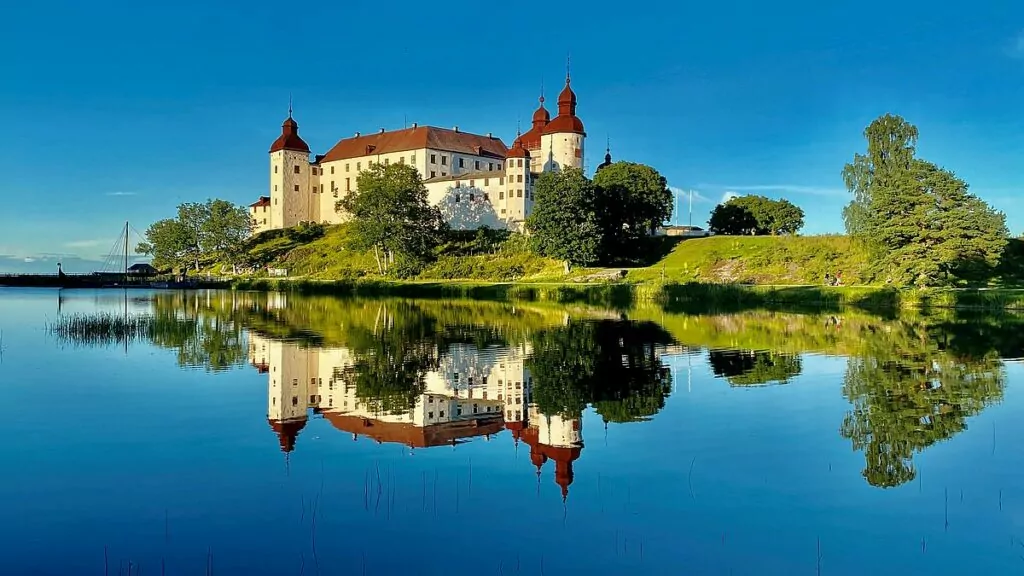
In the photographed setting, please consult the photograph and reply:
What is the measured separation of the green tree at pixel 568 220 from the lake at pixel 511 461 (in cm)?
4719

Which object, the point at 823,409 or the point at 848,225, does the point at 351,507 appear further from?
the point at 848,225

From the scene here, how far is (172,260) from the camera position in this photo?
11431 centimetres

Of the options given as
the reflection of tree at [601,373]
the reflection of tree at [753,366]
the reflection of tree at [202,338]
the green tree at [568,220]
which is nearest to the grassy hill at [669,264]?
the green tree at [568,220]

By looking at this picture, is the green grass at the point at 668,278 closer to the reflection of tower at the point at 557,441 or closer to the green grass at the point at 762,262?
the green grass at the point at 762,262

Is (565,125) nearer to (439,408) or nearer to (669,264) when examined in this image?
(669,264)

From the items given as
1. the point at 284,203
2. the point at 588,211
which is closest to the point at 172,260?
the point at 284,203

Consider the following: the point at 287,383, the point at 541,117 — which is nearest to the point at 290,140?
the point at 541,117

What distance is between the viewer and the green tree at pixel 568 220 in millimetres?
74188

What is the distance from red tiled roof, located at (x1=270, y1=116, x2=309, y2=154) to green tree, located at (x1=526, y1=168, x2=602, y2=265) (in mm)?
59165

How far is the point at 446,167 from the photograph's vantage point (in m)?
114

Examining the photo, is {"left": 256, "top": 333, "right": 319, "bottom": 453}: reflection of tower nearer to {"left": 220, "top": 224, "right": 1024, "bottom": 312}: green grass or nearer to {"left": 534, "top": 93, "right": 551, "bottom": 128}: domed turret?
{"left": 220, "top": 224, "right": 1024, "bottom": 312}: green grass

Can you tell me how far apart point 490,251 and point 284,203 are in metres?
47.0

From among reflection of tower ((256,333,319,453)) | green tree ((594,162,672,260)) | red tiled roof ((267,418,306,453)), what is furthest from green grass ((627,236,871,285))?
red tiled roof ((267,418,306,453))

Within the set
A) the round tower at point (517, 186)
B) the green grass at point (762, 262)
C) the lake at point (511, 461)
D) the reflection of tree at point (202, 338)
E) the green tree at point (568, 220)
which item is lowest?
the lake at point (511, 461)
